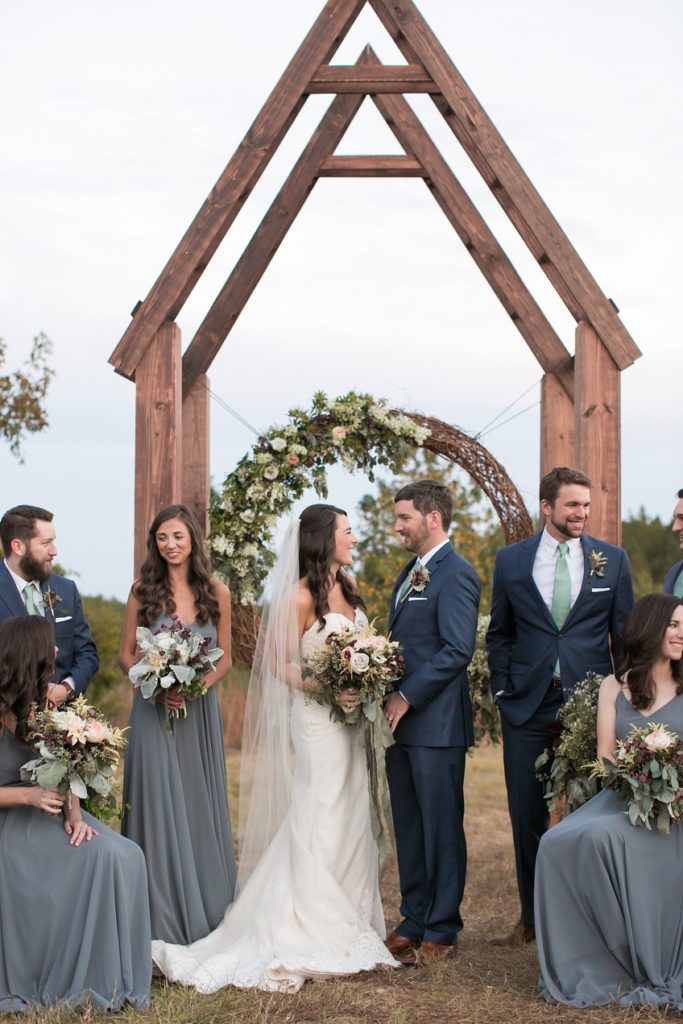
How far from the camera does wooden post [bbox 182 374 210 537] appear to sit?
8680 millimetres

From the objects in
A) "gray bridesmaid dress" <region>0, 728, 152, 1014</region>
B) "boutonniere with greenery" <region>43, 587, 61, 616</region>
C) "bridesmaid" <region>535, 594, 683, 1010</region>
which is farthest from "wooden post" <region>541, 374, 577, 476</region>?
"gray bridesmaid dress" <region>0, 728, 152, 1014</region>

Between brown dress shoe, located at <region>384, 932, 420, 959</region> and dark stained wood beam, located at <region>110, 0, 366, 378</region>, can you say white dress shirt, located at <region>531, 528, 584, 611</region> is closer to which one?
brown dress shoe, located at <region>384, 932, 420, 959</region>

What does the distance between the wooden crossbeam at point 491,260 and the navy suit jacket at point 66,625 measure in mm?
3424

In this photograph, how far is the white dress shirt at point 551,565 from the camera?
707 cm

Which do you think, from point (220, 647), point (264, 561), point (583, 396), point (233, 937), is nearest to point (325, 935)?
point (233, 937)

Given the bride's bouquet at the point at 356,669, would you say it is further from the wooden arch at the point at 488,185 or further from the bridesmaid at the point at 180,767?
the wooden arch at the point at 488,185

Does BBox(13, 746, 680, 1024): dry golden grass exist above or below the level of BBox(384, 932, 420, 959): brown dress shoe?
below

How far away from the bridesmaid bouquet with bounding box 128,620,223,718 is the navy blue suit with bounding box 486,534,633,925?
1.63 meters

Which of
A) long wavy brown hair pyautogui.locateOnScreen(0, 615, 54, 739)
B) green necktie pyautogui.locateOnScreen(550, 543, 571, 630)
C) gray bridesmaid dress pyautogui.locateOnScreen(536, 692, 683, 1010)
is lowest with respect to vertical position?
gray bridesmaid dress pyautogui.locateOnScreen(536, 692, 683, 1010)

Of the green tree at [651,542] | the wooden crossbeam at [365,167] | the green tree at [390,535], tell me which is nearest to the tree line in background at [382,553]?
the green tree at [390,535]

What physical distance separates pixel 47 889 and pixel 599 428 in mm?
4137

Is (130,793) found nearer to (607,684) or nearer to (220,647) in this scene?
(220,647)

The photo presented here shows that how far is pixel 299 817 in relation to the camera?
668cm

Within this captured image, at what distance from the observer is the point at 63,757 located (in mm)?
5672
